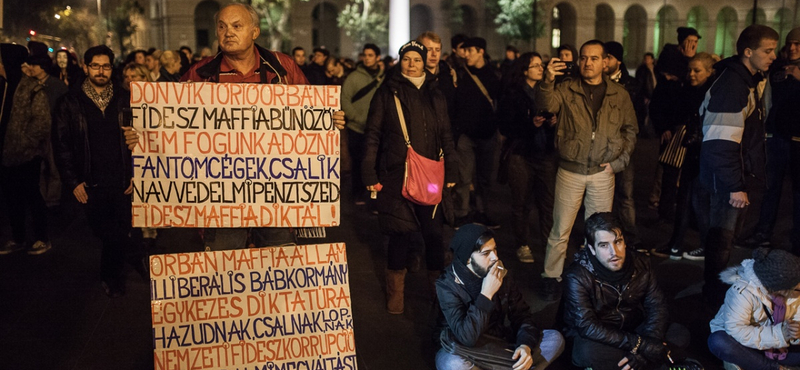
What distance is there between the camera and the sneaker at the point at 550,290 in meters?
6.04

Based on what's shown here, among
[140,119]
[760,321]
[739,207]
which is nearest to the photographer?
[140,119]

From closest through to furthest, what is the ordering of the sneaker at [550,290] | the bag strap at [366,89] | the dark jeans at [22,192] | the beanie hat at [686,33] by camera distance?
1. the sneaker at [550,290]
2. the dark jeans at [22,192]
3. the beanie hat at [686,33]
4. the bag strap at [366,89]

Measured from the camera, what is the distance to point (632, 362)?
14.1ft

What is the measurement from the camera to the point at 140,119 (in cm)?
401

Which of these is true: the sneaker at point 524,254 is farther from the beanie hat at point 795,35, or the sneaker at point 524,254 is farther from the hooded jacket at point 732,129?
the beanie hat at point 795,35

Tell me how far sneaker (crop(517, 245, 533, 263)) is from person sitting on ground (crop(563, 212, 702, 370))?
2.45 meters

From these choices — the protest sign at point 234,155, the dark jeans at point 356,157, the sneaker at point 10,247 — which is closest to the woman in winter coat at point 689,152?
the dark jeans at point 356,157

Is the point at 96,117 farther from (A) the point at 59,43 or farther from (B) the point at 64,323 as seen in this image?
(A) the point at 59,43

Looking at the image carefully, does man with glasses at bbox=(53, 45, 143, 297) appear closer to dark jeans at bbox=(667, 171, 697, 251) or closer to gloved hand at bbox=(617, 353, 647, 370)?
gloved hand at bbox=(617, 353, 647, 370)

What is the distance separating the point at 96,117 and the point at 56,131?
0.30 m

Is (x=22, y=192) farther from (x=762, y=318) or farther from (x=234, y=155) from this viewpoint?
(x=762, y=318)

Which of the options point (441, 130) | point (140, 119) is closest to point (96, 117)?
point (140, 119)

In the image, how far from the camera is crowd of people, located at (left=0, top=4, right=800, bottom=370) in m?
4.37

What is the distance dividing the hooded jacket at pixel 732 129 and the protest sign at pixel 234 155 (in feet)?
9.27
